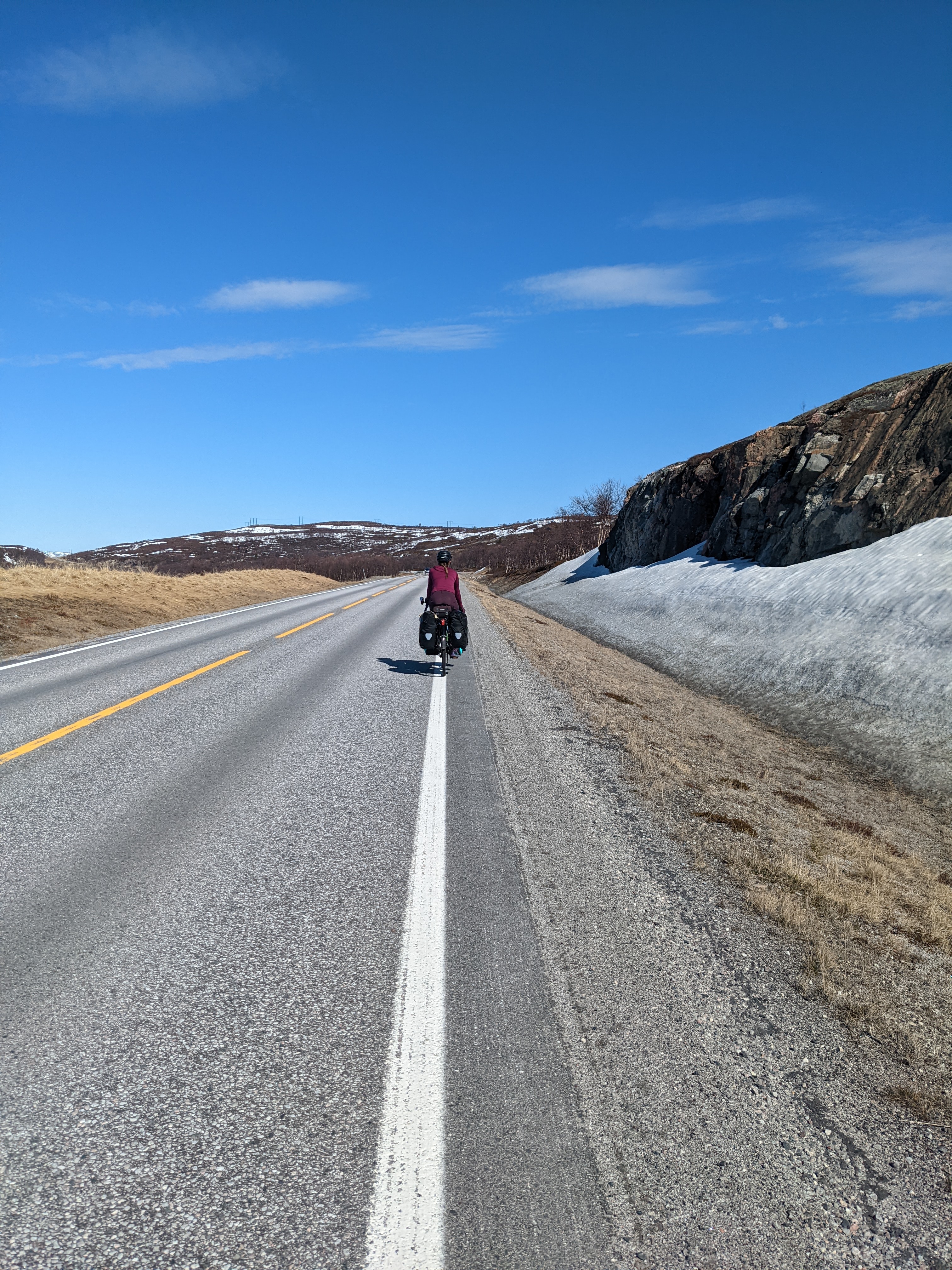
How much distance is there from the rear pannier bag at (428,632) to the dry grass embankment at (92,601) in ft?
24.7

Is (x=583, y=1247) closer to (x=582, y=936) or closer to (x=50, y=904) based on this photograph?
(x=582, y=936)

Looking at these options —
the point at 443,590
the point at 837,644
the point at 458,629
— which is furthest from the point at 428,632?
the point at 837,644

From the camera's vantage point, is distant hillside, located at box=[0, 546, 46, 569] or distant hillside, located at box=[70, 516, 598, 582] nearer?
distant hillside, located at box=[0, 546, 46, 569]

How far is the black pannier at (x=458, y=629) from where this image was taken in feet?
35.9

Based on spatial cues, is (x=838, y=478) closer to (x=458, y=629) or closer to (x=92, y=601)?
(x=458, y=629)

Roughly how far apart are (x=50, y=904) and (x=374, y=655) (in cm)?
899

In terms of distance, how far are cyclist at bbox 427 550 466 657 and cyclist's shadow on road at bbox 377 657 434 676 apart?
110 cm

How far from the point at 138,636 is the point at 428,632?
7852mm

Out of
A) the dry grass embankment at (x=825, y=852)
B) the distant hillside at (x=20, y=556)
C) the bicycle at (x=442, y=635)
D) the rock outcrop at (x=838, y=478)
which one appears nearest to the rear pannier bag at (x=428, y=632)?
the bicycle at (x=442, y=635)

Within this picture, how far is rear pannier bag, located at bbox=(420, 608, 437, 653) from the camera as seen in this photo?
1089 cm

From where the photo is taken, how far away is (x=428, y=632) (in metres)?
11.0

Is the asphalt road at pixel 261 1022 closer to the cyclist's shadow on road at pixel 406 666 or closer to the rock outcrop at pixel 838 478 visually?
the cyclist's shadow on road at pixel 406 666

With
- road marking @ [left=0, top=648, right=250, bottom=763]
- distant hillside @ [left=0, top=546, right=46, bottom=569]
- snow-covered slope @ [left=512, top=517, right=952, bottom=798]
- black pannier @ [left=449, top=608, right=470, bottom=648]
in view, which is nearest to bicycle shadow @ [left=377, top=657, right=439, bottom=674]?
black pannier @ [left=449, top=608, right=470, bottom=648]

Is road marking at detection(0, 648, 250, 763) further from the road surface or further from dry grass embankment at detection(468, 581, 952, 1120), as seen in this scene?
dry grass embankment at detection(468, 581, 952, 1120)
